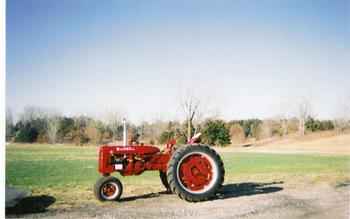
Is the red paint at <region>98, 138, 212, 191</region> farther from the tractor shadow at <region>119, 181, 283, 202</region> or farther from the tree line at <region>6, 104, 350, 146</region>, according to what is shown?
the tractor shadow at <region>119, 181, 283, 202</region>

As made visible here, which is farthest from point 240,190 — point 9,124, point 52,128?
point 9,124

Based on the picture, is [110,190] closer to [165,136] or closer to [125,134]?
[125,134]

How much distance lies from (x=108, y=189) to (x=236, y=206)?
1.59 metres

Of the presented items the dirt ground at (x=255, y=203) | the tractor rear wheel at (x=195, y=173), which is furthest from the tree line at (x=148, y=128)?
the tractor rear wheel at (x=195, y=173)

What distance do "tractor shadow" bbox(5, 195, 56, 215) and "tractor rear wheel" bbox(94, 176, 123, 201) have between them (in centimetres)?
60

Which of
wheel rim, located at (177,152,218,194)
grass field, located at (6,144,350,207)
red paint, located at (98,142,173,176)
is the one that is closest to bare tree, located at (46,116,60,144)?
grass field, located at (6,144,350,207)

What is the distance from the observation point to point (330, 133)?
7.19 metres

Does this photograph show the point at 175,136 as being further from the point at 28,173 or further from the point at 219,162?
the point at 28,173

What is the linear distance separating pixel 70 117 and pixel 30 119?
548mm

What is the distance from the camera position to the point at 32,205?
18.6 ft

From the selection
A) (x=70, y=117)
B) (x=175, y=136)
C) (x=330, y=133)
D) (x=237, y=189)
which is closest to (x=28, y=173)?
(x=70, y=117)

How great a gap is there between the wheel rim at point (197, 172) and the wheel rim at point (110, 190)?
805 millimetres

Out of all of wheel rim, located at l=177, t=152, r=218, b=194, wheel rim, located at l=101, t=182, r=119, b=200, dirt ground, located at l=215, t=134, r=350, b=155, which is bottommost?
wheel rim, located at l=101, t=182, r=119, b=200

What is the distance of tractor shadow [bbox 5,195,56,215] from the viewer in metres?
5.27
